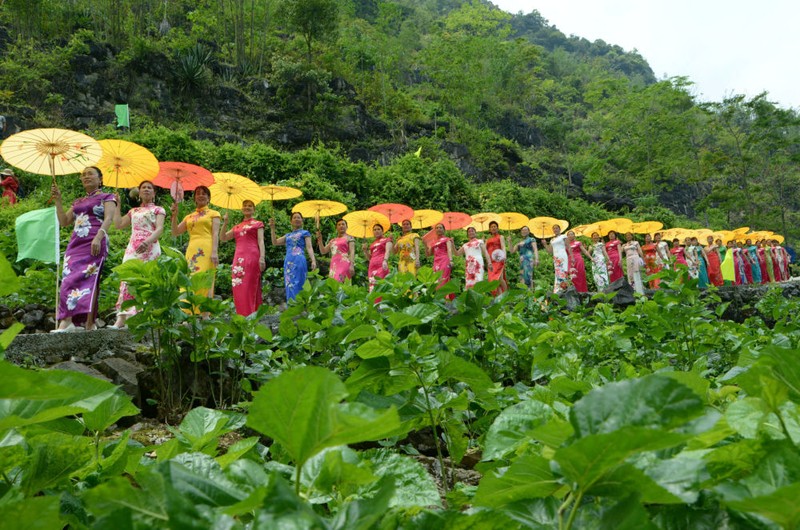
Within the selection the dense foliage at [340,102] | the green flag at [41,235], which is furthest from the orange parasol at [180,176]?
the dense foliage at [340,102]

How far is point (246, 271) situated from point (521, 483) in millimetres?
5259

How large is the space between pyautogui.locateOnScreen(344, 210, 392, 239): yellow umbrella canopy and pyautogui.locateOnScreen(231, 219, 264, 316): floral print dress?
9.87 ft

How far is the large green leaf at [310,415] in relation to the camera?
30 centimetres

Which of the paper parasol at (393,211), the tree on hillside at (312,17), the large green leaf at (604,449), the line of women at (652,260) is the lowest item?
the line of women at (652,260)

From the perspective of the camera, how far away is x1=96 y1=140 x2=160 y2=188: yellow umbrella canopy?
5133 mm

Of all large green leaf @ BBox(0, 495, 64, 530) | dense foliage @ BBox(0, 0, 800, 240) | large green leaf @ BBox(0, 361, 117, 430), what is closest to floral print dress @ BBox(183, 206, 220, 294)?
large green leaf @ BBox(0, 361, 117, 430)

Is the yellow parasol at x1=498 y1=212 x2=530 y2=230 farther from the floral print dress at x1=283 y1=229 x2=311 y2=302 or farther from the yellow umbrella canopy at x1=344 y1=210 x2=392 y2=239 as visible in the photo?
the floral print dress at x1=283 y1=229 x2=311 y2=302

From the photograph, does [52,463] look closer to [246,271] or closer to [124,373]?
[124,373]

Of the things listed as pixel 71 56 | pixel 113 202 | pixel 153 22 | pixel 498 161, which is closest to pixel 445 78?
pixel 498 161

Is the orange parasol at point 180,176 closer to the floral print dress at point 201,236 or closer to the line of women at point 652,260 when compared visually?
the floral print dress at point 201,236

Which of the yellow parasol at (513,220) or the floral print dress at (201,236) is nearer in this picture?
Result: the floral print dress at (201,236)

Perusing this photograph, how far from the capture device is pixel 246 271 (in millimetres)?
5406

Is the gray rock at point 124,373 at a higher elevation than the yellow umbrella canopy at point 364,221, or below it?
below

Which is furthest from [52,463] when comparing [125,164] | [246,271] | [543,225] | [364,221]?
[543,225]
